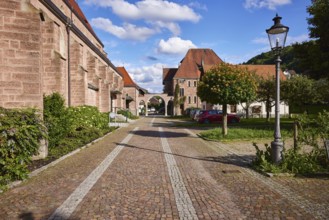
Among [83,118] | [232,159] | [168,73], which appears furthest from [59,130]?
[168,73]

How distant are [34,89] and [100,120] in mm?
10314

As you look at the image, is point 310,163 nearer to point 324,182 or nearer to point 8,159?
point 324,182

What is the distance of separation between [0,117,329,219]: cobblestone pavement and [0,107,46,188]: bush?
1.20 feet

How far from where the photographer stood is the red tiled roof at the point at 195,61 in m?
60.5

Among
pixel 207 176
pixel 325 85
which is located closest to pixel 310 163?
pixel 207 176

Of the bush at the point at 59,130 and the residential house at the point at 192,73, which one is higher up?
the residential house at the point at 192,73

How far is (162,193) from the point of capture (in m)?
5.39

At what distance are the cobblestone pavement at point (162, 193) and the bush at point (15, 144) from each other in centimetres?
37

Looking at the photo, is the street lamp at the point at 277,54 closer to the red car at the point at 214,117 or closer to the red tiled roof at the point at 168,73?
the red car at the point at 214,117

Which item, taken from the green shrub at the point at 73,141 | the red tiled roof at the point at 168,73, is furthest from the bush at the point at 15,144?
the red tiled roof at the point at 168,73

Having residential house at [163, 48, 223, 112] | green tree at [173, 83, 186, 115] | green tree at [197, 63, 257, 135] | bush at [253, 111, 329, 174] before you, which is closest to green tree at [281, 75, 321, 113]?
green tree at [197, 63, 257, 135]

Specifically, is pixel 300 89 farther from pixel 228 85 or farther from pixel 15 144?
pixel 15 144

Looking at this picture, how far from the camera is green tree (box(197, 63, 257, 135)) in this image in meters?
13.5

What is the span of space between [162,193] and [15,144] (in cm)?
363
